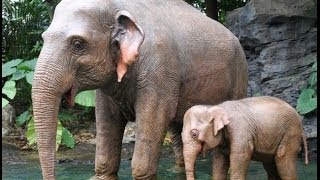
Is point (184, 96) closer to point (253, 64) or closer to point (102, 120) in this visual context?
point (102, 120)

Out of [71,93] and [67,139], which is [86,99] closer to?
[67,139]

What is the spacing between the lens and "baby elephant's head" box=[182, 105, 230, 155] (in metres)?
4.87

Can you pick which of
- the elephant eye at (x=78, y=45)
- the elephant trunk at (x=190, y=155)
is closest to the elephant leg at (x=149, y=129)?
the elephant trunk at (x=190, y=155)

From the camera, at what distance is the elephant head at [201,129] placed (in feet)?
15.9

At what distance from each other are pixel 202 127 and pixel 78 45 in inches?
46.6

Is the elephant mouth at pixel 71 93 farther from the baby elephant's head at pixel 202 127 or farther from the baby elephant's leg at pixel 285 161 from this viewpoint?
the baby elephant's leg at pixel 285 161

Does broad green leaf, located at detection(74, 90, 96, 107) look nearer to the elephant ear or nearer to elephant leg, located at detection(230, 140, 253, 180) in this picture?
the elephant ear

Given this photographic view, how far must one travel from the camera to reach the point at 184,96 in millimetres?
5480

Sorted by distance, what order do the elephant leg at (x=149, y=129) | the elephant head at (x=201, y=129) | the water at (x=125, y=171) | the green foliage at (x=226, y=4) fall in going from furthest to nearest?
the green foliage at (x=226, y=4) → the water at (x=125, y=171) → the elephant leg at (x=149, y=129) → the elephant head at (x=201, y=129)

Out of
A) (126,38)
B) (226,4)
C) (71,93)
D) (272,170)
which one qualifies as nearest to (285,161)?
(272,170)

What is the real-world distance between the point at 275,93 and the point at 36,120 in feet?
20.0

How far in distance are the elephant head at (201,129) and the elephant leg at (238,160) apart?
0.16m

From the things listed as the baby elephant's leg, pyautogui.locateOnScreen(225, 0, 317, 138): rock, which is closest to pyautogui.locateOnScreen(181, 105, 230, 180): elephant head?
the baby elephant's leg

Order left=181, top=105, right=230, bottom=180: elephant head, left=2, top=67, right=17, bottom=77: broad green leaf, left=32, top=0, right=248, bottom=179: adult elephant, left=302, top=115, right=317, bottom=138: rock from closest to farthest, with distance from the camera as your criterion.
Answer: left=32, top=0, right=248, bottom=179: adult elephant < left=181, top=105, right=230, bottom=180: elephant head < left=302, top=115, right=317, bottom=138: rock < left=2, top=67, right=17, bottom=77: broad green leaf
